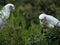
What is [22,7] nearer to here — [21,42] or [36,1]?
[36,1]

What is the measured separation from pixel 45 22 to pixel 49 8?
2.72 m

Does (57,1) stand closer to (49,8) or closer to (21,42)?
(49,8)

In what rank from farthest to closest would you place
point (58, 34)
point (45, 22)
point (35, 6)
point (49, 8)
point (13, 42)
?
point (35, 6) → point (49, 8) → point (45, 22) → point (58, 34) → point (13, 42)

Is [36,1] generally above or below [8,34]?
above

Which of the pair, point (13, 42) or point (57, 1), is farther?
point (57, 1)

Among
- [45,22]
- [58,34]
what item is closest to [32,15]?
[45,22]

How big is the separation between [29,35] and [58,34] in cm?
50

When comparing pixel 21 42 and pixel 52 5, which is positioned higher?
pixel 52 5

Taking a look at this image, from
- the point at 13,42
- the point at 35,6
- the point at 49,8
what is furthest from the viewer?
the point at 35,6

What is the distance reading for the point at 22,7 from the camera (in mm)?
11469

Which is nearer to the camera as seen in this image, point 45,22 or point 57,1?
point 45,22

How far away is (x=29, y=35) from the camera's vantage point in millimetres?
5754

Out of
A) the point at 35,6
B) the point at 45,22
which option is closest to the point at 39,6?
the point at 35,6

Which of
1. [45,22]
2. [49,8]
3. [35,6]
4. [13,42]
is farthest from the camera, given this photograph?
[35,6]
